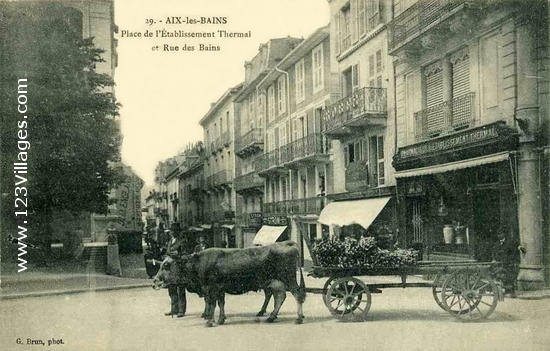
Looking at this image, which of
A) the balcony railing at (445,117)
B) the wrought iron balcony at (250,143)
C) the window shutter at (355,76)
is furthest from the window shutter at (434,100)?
the wrought iron balcony at (250,143)

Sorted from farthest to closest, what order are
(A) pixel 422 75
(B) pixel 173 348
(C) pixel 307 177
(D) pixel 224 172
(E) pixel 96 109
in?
(D) pixel 224 172 < (C) pixel 307 177 < (E) pixel 96 109 < (A) pixel 422 75 < (B) pixel 173 348

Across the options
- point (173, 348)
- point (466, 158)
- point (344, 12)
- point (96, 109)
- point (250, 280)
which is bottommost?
point (173, 348)

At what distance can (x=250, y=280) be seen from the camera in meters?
9.24

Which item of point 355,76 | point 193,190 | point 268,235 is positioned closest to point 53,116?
point 268,235

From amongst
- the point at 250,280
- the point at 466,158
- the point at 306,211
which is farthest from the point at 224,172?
the point at 250,280

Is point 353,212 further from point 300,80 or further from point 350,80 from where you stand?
point 300,80

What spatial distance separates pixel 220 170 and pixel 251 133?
6.33 metres

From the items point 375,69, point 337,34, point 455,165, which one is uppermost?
point 337,34

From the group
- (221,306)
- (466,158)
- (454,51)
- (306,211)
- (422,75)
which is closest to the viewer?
(221,306)

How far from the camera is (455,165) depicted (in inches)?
512

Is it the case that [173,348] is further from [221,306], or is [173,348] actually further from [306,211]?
[306,211]

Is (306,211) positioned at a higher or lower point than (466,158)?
lower

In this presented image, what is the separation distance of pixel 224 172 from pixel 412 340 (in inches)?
936

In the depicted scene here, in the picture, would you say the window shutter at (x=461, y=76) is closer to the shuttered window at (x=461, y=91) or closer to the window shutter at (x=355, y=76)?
the shuttered window at (x=461, y=91)
